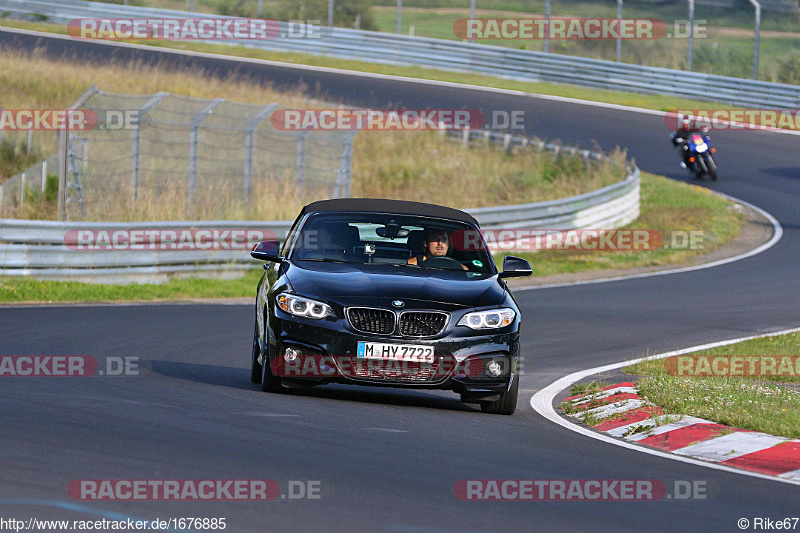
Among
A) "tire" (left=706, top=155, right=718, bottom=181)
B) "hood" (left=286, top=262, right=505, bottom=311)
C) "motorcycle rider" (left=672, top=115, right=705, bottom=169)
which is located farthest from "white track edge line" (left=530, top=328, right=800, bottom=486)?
"tire" (left=706, top=155, right=718, bottom=181)

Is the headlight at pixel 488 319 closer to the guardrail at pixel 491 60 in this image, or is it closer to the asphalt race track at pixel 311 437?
the asphalt race track at pixel 311 437

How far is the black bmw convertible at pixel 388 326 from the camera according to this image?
29.9 ft

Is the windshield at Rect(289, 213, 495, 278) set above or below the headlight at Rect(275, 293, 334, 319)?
above

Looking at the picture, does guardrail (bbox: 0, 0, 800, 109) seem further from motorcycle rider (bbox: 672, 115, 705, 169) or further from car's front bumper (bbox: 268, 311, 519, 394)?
car's front bumper (bbox: 268, 311, 519, 394)

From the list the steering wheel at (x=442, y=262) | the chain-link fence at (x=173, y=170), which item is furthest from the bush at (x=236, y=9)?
the steering wheel at (x=442, y=262)

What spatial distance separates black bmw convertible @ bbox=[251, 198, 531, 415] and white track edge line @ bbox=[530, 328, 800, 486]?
0.59 metres

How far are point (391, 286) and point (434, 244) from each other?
1.12 metres

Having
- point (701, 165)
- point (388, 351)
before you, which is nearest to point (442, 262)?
point (388, 351)

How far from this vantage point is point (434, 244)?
1038cm

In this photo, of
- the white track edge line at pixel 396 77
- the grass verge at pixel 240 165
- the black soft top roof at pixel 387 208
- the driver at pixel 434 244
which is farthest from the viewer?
the white track edge line at pixel 396 77

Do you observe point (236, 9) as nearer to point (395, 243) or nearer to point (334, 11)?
point (334, 11)

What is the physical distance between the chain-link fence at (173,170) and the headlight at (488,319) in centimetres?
1162

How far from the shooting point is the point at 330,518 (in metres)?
5.71

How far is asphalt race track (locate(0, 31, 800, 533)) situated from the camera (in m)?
5.91
